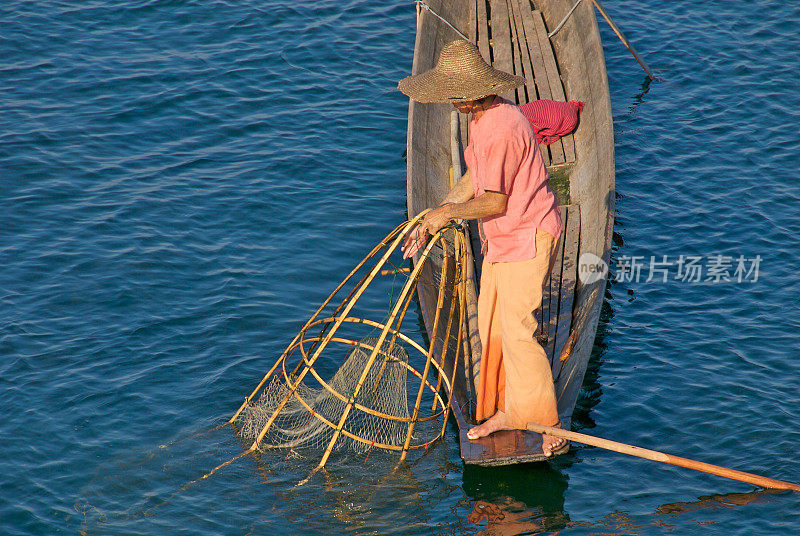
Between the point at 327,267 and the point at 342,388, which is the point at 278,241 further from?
the point at 342,388

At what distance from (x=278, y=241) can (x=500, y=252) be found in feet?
10.4

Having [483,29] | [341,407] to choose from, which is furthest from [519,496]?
[483,29]

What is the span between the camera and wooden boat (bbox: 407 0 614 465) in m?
4.52

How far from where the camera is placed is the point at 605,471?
447cm

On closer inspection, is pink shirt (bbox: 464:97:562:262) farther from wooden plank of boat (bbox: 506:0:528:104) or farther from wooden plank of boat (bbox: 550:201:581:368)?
wooden plank of boat (bbox: 506:0:528:104)

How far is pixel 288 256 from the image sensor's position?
6.60m

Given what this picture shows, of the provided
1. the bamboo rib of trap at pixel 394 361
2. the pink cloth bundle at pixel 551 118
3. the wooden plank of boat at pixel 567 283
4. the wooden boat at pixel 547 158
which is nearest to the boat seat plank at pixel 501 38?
the wooden boat at pixel 547 158

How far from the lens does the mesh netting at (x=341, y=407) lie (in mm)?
4449

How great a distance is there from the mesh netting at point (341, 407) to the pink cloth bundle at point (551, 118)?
2877mm

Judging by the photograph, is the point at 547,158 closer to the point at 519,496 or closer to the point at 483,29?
the point at 483,29

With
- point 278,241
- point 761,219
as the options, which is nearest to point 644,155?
point 761,219

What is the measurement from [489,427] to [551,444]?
343 millimetres

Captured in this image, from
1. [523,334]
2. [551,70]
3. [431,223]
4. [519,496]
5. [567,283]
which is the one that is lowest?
[519,496]

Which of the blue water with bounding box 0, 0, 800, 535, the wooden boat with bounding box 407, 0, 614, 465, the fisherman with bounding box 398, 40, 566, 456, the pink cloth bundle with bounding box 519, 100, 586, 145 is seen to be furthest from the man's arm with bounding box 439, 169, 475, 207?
the pink cloth bundle with bounding box 519, 100, 586, 145
